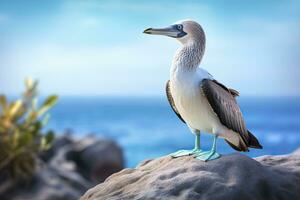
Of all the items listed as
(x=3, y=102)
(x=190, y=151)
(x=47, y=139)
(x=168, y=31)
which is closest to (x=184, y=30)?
(x=168, y=31)

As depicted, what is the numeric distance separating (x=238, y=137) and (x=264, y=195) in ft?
1.54

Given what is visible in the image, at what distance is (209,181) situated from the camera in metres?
2.98

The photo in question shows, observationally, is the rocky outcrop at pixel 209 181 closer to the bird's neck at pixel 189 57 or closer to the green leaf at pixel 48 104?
the bird's neck at pixel 189 57

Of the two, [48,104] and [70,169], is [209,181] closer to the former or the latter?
[48,104]

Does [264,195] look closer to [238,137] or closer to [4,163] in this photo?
[238,137]

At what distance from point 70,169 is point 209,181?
16.5 feet

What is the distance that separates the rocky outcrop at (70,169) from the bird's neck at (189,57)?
392 cm

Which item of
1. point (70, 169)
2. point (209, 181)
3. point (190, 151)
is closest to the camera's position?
point (209, 181)

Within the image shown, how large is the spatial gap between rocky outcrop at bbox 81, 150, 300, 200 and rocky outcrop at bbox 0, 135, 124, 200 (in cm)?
359

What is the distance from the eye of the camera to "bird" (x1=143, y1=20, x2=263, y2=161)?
→ 3160 millimetres

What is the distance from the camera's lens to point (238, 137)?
338cm

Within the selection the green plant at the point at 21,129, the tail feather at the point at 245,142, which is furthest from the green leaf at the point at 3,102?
the tail feather at the point at 245,142

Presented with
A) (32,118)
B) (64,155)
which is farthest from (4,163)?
(64,155)

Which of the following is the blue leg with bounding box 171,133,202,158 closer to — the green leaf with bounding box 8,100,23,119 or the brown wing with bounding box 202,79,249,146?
the brown wing with bounding box 202,79,249,146
